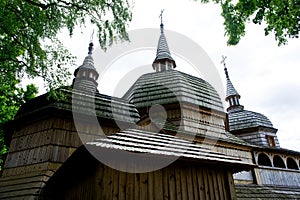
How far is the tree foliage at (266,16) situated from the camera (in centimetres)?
573

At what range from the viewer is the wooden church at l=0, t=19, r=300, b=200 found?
5051 millimetres

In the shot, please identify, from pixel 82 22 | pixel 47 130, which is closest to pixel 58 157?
pixel 47 130

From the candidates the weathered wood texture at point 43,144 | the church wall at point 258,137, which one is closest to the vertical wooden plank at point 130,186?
Answer: the weathered wood texture at point 43,144

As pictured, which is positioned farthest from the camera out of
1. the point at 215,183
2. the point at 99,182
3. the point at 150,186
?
the point at 215,183

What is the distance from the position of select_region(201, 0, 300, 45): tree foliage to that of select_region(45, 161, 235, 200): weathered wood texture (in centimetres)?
408

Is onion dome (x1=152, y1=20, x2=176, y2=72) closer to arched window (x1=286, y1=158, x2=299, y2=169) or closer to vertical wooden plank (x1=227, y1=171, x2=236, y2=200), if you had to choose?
arched window (x1=286, y1=158, x2=299, y2=169)

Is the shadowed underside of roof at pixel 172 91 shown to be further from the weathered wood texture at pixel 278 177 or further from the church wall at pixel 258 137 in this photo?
the church wall at pixel 258 137

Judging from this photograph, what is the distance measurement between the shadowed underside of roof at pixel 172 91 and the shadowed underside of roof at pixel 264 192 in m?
4.77

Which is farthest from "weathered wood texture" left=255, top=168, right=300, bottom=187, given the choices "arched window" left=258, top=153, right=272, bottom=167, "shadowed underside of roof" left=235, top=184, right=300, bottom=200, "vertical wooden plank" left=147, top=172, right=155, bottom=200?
"vertical wooden plank" left=147, top=172, right=155, bottom=200

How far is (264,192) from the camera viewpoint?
11.9m

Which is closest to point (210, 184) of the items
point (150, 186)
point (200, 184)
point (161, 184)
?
point (200, 184)

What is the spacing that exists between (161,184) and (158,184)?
0.07 m

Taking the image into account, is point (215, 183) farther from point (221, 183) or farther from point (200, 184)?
point (200, 184)

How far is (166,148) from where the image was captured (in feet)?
18.0
